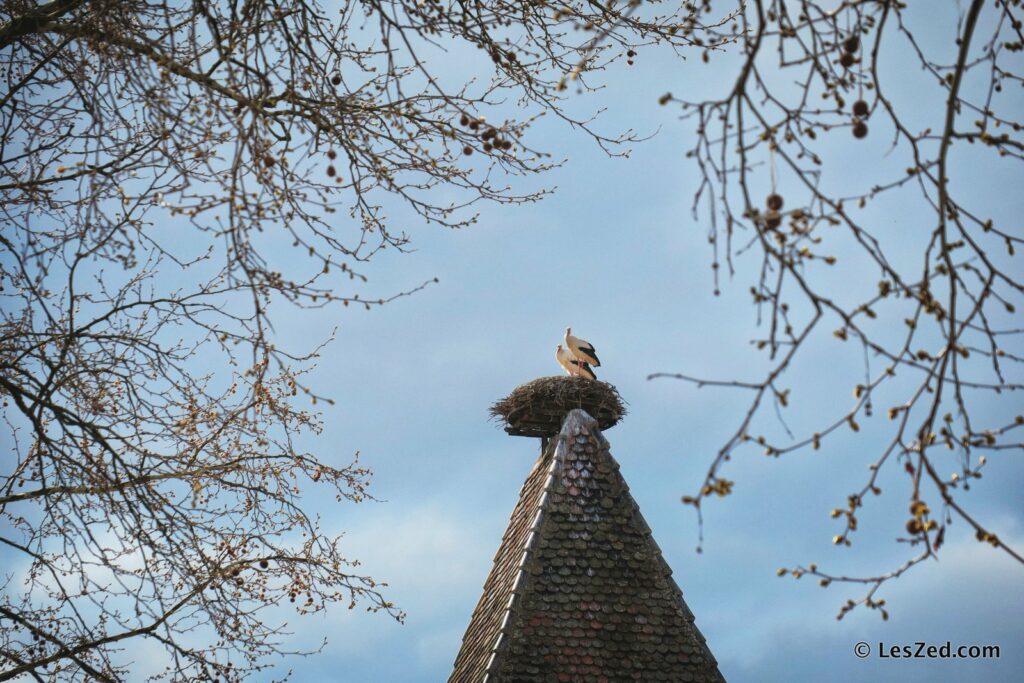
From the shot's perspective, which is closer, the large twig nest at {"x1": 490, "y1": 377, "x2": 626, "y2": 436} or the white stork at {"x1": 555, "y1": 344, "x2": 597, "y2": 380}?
the large twig nest at {"x1": 490, "y1": 377, "x2": 626, "y2": 436}

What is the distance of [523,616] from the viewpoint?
1274 cm

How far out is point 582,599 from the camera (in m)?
13.0

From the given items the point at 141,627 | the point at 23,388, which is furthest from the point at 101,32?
the point at 141,627

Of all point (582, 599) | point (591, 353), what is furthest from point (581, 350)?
point (582, 599)

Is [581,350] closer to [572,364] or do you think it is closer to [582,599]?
[572,364]

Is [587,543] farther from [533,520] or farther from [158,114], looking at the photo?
[158,114]

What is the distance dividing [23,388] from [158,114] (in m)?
2.48

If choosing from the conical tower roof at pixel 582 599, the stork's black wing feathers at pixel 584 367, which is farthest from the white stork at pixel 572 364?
the conical tower roof at pixel 582 599

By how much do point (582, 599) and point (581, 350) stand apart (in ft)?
14.6

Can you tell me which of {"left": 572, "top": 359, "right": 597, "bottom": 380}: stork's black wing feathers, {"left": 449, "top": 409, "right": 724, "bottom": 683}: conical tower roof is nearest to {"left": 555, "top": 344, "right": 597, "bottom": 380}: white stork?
{"left": 572, "top": 359, "right": 597, "bottom": 380}: stork's black wing feathers

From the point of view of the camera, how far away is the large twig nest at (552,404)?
50.1ft

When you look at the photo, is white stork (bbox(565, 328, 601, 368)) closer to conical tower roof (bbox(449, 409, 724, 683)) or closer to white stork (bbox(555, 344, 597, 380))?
white stork (bbox(555, 344, 597, 380))

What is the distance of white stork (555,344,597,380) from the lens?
1620 cm

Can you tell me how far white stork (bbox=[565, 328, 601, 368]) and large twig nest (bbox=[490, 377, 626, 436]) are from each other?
32.1 inches
